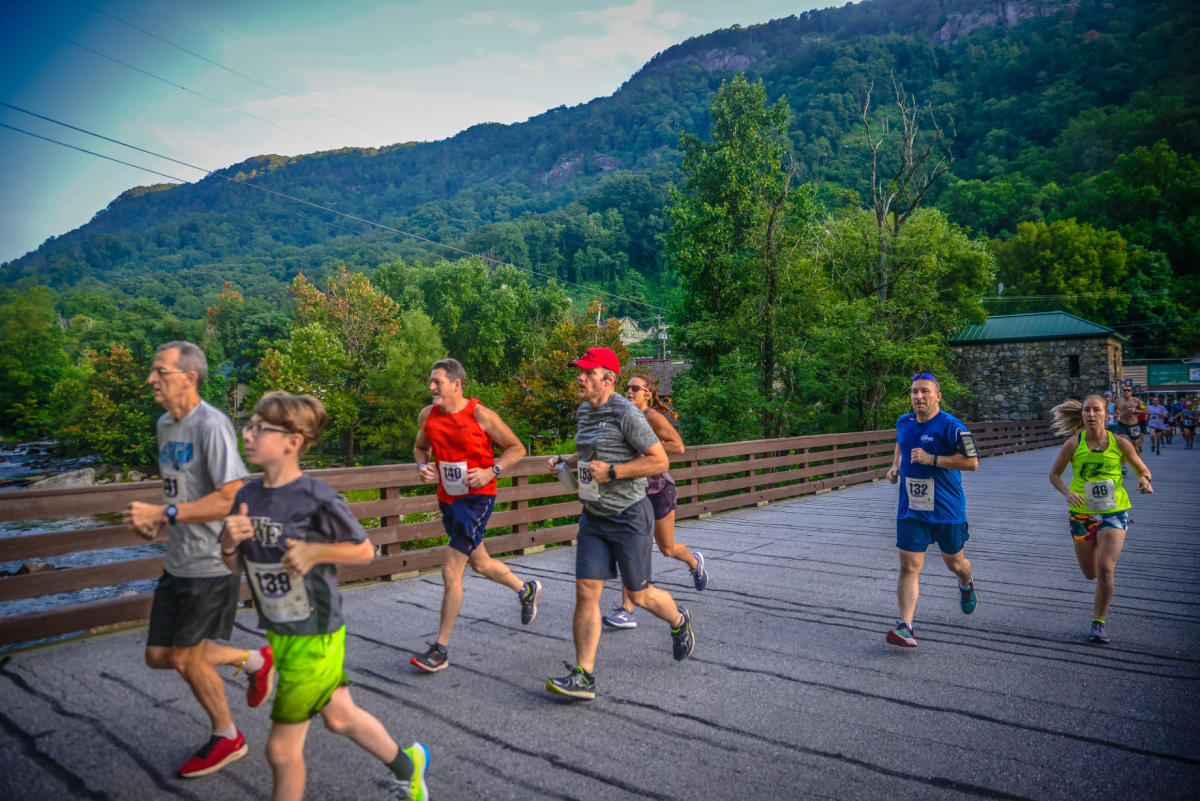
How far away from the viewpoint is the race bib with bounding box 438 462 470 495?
460 cm

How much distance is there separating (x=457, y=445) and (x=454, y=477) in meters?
0.21

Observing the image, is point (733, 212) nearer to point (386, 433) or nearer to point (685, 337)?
point (685, 337)

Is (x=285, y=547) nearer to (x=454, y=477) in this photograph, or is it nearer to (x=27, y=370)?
(x=454, y=477)

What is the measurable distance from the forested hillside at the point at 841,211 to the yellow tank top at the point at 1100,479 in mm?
22367

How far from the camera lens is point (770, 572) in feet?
24.6

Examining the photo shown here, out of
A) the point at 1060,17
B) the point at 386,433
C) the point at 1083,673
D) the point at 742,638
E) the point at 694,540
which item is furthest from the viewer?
the point at 1060,17

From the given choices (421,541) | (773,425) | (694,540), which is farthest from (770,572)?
(773,425)

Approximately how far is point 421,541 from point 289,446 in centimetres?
577

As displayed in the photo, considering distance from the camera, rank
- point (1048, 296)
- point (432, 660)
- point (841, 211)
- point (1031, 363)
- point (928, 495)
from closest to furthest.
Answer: point (432, 660), point (928, 495), point (841, 211), point (1031, 363), point (1048, 296)

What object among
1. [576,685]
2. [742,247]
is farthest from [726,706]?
[742,247]

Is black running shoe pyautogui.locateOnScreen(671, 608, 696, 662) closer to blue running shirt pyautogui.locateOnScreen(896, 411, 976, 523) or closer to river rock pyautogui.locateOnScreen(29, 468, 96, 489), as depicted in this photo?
blue running shirt pyautogui.locateOnScreen(896, 411, 976, 523)

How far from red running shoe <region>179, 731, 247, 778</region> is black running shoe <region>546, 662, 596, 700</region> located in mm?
1513

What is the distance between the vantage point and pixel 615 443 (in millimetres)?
4223

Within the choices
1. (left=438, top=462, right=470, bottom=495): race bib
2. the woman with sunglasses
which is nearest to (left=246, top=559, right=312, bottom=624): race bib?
(left=438, top=462, right=470, bottom=495): race bib
